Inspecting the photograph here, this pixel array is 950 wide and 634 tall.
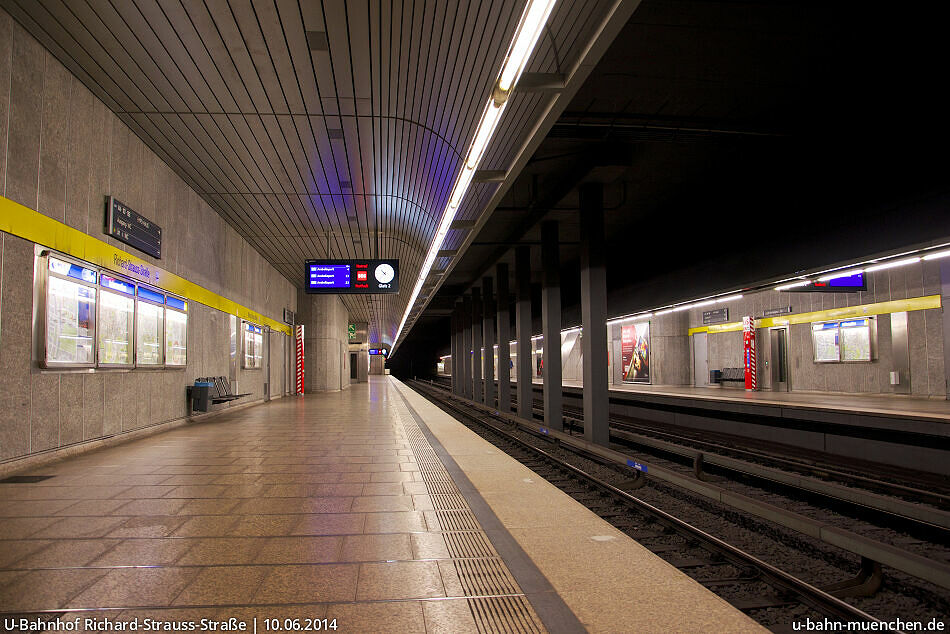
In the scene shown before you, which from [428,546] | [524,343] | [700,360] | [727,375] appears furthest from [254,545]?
[700,360]

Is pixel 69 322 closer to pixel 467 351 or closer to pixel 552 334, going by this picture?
pixel 552 334

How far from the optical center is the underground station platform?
8.32 ft

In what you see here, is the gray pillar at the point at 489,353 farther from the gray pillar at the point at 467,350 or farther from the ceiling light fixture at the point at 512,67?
the ceiling light fixture at the point at 512,67

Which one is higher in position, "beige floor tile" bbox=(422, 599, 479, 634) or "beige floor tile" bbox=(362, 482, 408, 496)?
"beige floor tile" bbox=(422, 599, 479, 634)

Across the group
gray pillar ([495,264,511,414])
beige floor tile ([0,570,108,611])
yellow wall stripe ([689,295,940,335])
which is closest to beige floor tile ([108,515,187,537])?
beige floor tile ([0,570,108,611])

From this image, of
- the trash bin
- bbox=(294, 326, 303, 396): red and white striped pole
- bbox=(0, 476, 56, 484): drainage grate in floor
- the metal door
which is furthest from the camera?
the metal door

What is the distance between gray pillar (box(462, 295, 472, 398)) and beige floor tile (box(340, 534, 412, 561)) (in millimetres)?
20800

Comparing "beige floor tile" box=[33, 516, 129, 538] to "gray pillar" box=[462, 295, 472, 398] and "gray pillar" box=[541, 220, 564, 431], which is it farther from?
"gray pillar" box=[462, 295, 472, 398]

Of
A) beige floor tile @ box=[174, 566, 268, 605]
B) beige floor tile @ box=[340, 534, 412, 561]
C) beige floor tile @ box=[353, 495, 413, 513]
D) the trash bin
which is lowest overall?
beige floor tile @ box=[353, 495, 413, 513]

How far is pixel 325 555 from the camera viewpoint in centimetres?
338

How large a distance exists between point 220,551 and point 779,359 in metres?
19.6

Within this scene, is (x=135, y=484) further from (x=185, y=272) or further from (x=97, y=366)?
(x=185, y=272)

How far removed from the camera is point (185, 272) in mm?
10516

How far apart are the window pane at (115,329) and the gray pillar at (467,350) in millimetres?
16979
